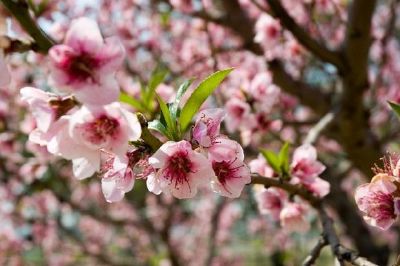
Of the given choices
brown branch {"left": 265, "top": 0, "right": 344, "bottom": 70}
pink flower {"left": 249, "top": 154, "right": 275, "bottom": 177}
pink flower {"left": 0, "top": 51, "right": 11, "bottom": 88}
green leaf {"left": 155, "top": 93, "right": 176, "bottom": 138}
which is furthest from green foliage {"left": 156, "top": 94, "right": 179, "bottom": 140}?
brown branch {"left": 265, "top": 0, "right": 344, "bottom": 70}

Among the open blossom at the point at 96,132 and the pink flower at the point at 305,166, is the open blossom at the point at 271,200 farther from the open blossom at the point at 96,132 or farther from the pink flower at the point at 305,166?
the open blossom at the point at 96,132

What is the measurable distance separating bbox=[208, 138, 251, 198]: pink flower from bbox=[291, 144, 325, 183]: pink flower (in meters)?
0.45

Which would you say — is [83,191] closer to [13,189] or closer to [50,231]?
[50,231]

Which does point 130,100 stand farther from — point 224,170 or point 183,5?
point 183,5

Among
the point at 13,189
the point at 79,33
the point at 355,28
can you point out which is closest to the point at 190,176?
the point at 79,33

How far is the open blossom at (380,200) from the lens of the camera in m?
1.15

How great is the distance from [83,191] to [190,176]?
5.42 metres

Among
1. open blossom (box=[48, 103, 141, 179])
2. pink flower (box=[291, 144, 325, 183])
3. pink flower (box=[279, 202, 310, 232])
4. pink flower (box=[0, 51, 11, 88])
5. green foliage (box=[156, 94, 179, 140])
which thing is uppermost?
pink flower (box=[0, 51, 11, 88])

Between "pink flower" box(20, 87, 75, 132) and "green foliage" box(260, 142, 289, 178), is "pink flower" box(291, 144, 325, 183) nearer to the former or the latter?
"green foliage" box(260, 142, 289, 178)

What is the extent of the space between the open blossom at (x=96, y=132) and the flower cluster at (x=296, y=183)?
71cm

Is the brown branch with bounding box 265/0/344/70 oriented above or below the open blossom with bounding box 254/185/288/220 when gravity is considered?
above

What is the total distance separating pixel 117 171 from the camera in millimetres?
1182

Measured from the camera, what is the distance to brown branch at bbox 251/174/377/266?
1.30 m

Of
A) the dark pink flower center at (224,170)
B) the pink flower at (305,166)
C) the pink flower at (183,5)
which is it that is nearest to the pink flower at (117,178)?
the dark pink flower center at (224,170)
